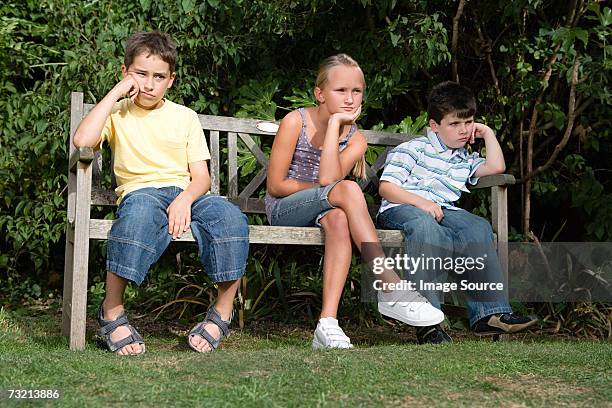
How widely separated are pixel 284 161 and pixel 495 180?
3.12 feet

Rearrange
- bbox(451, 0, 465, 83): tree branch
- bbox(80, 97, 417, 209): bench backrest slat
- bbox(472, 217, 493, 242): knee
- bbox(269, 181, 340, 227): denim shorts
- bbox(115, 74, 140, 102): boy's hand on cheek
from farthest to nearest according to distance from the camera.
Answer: bbox(451, 0, 465, 83): tree branch → bbox(80, 97, 417, 209): bench backrest slat → bbox(472, 217, 493, 242): knee → bbox(269, 181, 340, 227): denim shorts → bbox(115, 74, 140, 102): boy's hand on cheek

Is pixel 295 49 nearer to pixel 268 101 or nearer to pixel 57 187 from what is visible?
pixel 268 101

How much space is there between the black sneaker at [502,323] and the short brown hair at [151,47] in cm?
163

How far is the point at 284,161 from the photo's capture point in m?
3.57

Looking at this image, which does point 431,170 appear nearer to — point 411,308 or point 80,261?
point 411,308

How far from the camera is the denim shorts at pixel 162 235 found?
2.98 m

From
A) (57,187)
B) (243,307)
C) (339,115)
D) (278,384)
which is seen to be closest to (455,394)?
(278,384)

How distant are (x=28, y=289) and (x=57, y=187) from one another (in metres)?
0.72

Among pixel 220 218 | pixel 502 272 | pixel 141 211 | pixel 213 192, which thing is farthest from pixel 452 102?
pixel 141 211

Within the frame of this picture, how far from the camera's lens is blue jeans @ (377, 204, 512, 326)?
3.38 meters

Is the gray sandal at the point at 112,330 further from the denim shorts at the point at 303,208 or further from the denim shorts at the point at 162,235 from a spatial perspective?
the denim shorts at the point at 303,208

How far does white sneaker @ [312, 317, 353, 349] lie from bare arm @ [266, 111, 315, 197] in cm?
63

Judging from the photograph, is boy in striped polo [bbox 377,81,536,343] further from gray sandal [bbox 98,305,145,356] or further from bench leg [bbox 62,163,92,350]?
bench leg [bbox 62,163,92,350]

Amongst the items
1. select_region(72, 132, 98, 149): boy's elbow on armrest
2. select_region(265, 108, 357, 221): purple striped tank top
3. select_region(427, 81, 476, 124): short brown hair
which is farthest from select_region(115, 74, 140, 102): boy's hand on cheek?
select_region(427, 81, 476, 124): short brown hair
